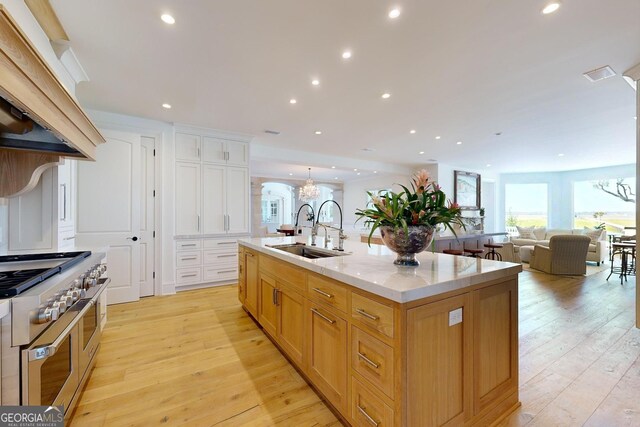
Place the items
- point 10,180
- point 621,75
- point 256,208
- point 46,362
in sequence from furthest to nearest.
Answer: point 256,208 < point 621,75 < point 10,180 < point 46,362

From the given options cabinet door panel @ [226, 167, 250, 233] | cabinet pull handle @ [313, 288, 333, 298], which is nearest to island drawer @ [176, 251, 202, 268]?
cabinet door panel @ [226, 167, 250, 233]

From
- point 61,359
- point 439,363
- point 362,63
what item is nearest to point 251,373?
point 61,359

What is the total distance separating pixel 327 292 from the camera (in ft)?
5.25

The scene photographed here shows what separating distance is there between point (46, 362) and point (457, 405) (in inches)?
77.4

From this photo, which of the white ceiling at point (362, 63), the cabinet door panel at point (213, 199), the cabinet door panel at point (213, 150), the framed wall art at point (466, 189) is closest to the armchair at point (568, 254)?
the white ceiling at point (362, 63)

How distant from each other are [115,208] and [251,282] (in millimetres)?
2290

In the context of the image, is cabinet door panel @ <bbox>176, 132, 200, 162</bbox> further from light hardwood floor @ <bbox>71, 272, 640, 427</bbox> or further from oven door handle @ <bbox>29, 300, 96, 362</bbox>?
oven door handle @ <bbox>29, 300, 96, 362</bbox>

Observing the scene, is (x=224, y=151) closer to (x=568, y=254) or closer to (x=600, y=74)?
(x=600, y=74)

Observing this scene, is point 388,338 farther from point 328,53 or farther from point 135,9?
point 135,9

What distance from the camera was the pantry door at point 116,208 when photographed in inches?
A: 136

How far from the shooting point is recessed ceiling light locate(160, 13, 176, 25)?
1926 mm

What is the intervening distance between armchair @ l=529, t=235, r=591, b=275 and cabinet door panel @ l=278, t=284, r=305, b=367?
234 inches

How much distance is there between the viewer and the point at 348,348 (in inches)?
56.4

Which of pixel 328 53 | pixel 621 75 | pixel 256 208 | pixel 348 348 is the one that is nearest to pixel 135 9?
pixel 328 53
